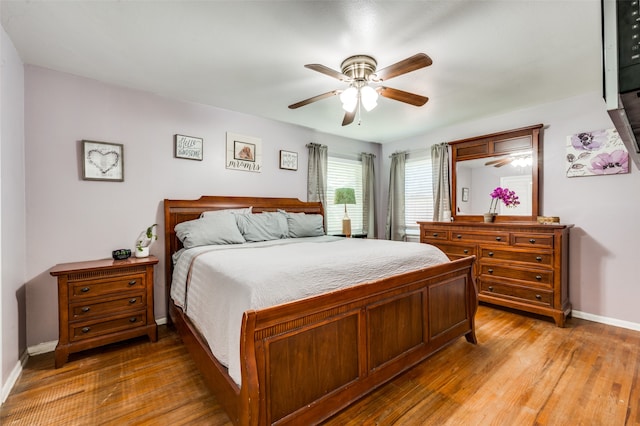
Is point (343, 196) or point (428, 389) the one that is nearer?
point (428, 389)

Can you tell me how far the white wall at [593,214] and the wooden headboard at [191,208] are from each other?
3.36 m

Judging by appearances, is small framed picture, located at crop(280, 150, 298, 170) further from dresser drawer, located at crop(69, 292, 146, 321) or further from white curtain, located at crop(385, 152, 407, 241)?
dresser drawer, located at crop(69, 292, 146, 321)

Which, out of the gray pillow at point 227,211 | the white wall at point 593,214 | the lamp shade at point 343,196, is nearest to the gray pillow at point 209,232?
the gray pillow at point 227,211

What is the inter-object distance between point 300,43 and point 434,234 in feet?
9.90

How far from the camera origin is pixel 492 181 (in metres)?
3.88

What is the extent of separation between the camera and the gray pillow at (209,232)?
9.32ft

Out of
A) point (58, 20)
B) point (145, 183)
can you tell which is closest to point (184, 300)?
point (145, 183)

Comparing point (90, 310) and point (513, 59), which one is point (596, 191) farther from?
point (90, 310)

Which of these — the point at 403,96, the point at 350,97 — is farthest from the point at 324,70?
the point at 403,96

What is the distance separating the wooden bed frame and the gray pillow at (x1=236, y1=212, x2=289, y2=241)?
3.48 feet

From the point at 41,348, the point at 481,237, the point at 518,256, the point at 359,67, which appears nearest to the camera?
the point at 359,67

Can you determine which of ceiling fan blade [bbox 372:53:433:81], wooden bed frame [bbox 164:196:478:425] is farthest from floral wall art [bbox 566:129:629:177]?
ceiling fan blade [bbox 372:53:433:81]

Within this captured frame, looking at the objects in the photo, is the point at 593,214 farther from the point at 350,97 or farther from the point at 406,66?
the point at 350,97

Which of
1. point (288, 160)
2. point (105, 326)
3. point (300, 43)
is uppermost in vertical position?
point (300, 43)
